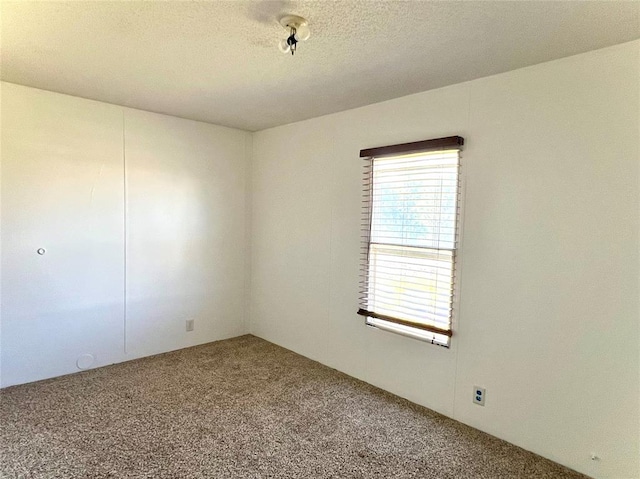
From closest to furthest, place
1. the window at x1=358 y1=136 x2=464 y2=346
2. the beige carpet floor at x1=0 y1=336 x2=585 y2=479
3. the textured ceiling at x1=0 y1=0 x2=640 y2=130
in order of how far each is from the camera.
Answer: the textured ceiling at x1=0 y1=0 x2=640 y2=130
the beige carpet floor at x1=0 y1=336 x2=585 y2=479
the window at x1=358 y1=136 x2=464 y2=346

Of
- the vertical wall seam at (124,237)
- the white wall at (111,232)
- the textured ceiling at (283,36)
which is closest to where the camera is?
the textured ceiling at (283,36)

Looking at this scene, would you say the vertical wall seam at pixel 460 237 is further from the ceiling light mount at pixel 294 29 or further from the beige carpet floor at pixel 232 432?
the ceiling light mount at pixel 294 29

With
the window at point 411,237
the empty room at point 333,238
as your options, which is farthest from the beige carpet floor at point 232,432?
the window at point 411,237

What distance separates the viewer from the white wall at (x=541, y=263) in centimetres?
208

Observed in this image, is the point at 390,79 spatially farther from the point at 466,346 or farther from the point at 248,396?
the point at 248,396

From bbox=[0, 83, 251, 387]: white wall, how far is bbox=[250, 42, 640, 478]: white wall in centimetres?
172

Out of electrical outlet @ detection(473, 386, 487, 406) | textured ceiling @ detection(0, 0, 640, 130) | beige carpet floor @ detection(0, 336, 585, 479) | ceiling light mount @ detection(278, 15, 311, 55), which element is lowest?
beige carpet floor @ detection(0, 336, 585, 479)

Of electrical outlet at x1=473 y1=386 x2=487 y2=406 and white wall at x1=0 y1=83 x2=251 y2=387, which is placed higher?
white wall at x1=0 y1=83 x2=251 y2=387

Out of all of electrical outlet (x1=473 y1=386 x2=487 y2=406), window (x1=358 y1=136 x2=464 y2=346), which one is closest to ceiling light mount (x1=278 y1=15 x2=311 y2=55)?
window (x1=358 y1=136 x2=464 y2=346)

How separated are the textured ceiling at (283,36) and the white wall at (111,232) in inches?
17.1

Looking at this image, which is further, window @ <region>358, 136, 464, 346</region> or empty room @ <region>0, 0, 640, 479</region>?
window @ <region>358, 136, 464, 346</region>

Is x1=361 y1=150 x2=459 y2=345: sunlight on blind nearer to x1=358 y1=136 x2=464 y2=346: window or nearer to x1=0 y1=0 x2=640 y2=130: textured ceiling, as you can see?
x1=358 y1=136 x2=464 y2=346: window

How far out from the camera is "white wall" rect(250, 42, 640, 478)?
2.08 meters

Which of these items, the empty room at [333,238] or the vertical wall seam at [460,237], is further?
the vertical wall seam at [460,237]
